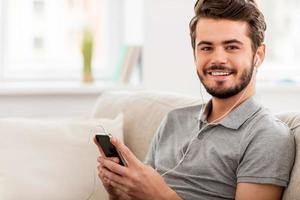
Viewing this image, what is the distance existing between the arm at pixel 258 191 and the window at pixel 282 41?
2.44 metres

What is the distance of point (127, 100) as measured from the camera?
2.64 m

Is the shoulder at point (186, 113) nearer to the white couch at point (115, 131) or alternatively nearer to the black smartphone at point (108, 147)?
the white couch at point (115, 131)

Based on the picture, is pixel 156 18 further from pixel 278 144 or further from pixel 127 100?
pixel 278 144

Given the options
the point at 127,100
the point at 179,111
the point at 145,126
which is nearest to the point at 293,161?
the point at 179,111

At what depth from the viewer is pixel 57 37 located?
3854 mm

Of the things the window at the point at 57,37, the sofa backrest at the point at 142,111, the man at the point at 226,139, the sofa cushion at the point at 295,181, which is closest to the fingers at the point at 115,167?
the man at the point at 226,139

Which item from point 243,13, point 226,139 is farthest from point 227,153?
point 243,13

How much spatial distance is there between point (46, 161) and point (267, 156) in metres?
0.94

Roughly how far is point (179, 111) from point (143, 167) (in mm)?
412

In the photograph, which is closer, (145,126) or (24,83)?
(145,126)

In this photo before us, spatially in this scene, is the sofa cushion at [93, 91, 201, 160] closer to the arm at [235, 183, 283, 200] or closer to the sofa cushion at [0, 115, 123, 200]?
the sofa cushion at [0, 115, 123, 200]

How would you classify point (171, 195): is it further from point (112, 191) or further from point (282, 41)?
point (282, 41)

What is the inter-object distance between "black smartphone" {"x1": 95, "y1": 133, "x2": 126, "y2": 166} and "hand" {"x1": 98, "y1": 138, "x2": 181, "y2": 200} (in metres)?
0.02

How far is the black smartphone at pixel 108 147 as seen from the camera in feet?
5.88
